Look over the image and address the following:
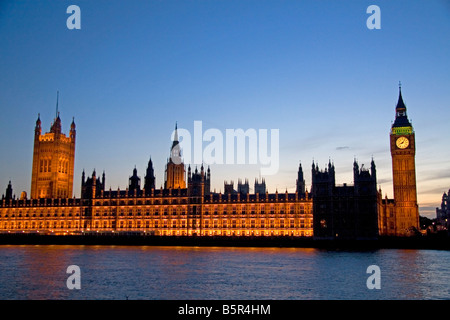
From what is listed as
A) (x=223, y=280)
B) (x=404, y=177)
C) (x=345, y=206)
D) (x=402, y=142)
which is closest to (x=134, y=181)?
(x=345, y=206)

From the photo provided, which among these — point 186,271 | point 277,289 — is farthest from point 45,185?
point 277,289

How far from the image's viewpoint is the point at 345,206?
343ft

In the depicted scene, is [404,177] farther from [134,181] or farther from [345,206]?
[134,181]

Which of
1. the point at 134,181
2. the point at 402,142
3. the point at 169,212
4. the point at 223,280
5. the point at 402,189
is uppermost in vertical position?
the point at 402,142

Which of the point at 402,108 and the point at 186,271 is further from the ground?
the point at 402,108

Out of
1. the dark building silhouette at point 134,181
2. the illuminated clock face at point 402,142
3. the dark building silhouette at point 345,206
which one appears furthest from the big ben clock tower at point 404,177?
the dark building silhouette at point 134,181

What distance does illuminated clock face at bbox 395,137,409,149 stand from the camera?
125 metres

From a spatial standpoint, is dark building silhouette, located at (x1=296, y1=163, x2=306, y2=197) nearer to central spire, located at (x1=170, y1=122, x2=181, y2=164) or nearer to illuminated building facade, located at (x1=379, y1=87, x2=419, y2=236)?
illuminated building facade, located at (x1=379, y1=87, x2=419, y2=236)

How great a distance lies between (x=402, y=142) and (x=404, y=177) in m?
9.42

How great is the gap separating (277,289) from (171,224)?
264ft

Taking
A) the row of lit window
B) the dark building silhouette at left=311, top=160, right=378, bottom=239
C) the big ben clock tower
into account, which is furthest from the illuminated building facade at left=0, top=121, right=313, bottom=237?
the big ben clock tower

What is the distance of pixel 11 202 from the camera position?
444ft
